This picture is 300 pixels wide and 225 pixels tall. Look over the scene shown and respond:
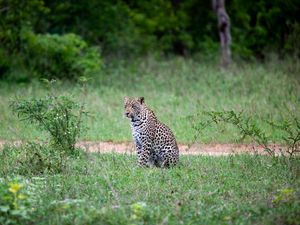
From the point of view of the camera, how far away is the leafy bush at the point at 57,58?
2336 centimetres

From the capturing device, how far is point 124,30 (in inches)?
1157

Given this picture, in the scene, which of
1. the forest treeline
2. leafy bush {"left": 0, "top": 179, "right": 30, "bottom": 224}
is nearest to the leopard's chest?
leafy bush {"left": 0, "top": 179, "right": 30, "bottom": 224}

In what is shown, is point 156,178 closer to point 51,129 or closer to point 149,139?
point 149,139

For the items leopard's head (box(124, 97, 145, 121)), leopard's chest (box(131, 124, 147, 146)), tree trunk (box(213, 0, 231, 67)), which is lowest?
leopard's chest (box(131, 124, 147, 146))

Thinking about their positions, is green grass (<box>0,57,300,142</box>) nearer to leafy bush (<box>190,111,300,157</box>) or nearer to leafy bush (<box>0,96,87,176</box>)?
leafy bush (<box>190,111,300,157</box>)

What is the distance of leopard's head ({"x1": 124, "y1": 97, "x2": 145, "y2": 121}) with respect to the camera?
12.5 meters

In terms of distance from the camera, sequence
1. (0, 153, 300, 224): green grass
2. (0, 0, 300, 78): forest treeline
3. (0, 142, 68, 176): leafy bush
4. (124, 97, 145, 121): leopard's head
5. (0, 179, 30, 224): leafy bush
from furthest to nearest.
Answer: (0, 0, 300, 78): forest treeline, (124, 97, 145, 121): leopard's head, (0, 142, 68, 176): leafy bush, (0, 153, 300, 224): green grass, (0, 179, 30, 224): leafy bush

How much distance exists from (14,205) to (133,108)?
14.0 ft

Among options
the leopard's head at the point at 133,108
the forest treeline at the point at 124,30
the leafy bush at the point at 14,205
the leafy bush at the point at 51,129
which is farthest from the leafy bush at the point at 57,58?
the leafy bush at the point at 14,205

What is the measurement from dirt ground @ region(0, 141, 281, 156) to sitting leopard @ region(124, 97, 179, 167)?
151cm

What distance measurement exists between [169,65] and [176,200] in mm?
16817

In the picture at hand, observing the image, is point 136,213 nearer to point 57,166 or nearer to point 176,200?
point 176,200

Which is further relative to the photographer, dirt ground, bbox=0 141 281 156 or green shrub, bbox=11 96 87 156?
dirt ground, bbox=0 141 281 156

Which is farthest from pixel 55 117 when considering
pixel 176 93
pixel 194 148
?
pixel 176 93
